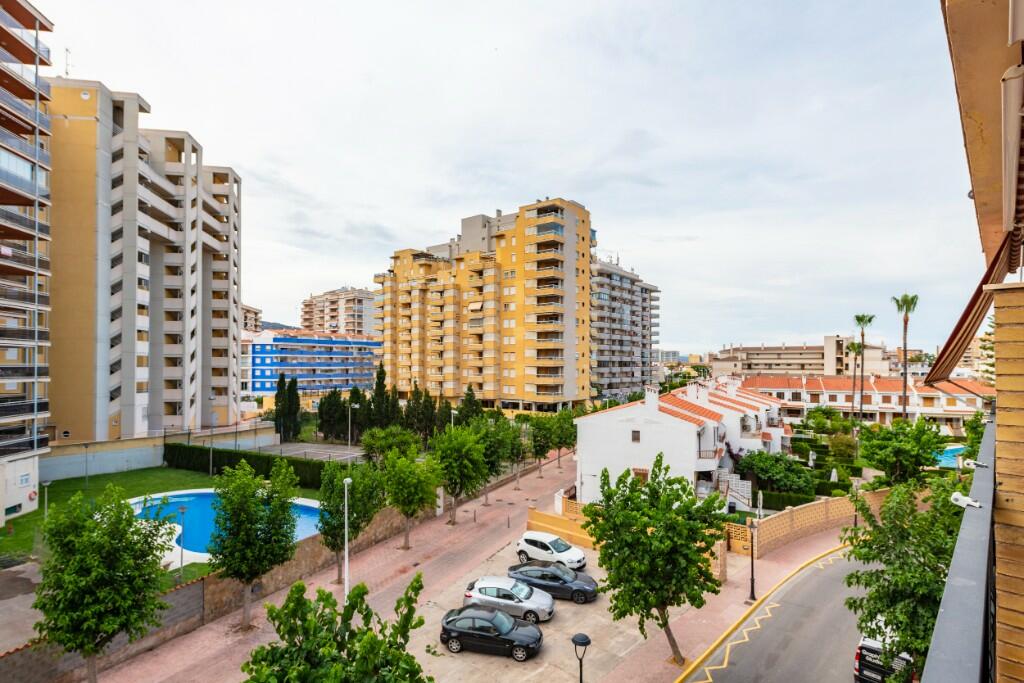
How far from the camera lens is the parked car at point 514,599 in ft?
61.1

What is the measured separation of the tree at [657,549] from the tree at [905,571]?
3731 mm

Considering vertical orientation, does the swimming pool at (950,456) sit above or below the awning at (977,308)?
below

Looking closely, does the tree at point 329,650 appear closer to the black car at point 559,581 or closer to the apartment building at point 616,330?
the black car at point 559,581

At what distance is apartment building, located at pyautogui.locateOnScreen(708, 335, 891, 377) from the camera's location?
417 feet

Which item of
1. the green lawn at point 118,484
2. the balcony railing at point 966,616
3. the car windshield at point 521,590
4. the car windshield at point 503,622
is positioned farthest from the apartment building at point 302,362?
the balcony railing at point 966,616

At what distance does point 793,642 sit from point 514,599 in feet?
30.6

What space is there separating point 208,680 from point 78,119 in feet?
154

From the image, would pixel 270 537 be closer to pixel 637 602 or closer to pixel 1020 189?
pixel 637 602

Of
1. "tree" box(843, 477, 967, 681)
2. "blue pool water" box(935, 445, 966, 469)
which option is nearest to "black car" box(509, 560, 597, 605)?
"tree" box(843, 477, 967, 681)

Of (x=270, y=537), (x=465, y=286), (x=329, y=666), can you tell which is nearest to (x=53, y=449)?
(x=270, y=537)

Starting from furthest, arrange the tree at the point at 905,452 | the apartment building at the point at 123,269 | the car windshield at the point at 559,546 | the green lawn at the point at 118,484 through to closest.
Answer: the apartment building at the point at 123,269
the tree at the point at 905,452
the green lawn at the point at 118,484
the car windshield at the point at 559,546

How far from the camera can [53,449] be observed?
38.6m

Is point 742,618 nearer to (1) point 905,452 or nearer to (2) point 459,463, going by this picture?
(2) point 459,463

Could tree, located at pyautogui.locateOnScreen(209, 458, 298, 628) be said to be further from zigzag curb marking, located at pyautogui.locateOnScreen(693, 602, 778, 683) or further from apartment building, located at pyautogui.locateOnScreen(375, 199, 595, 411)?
apartment building, located at pyautogui.locateOnScreen(375, 199, 595, 411)
